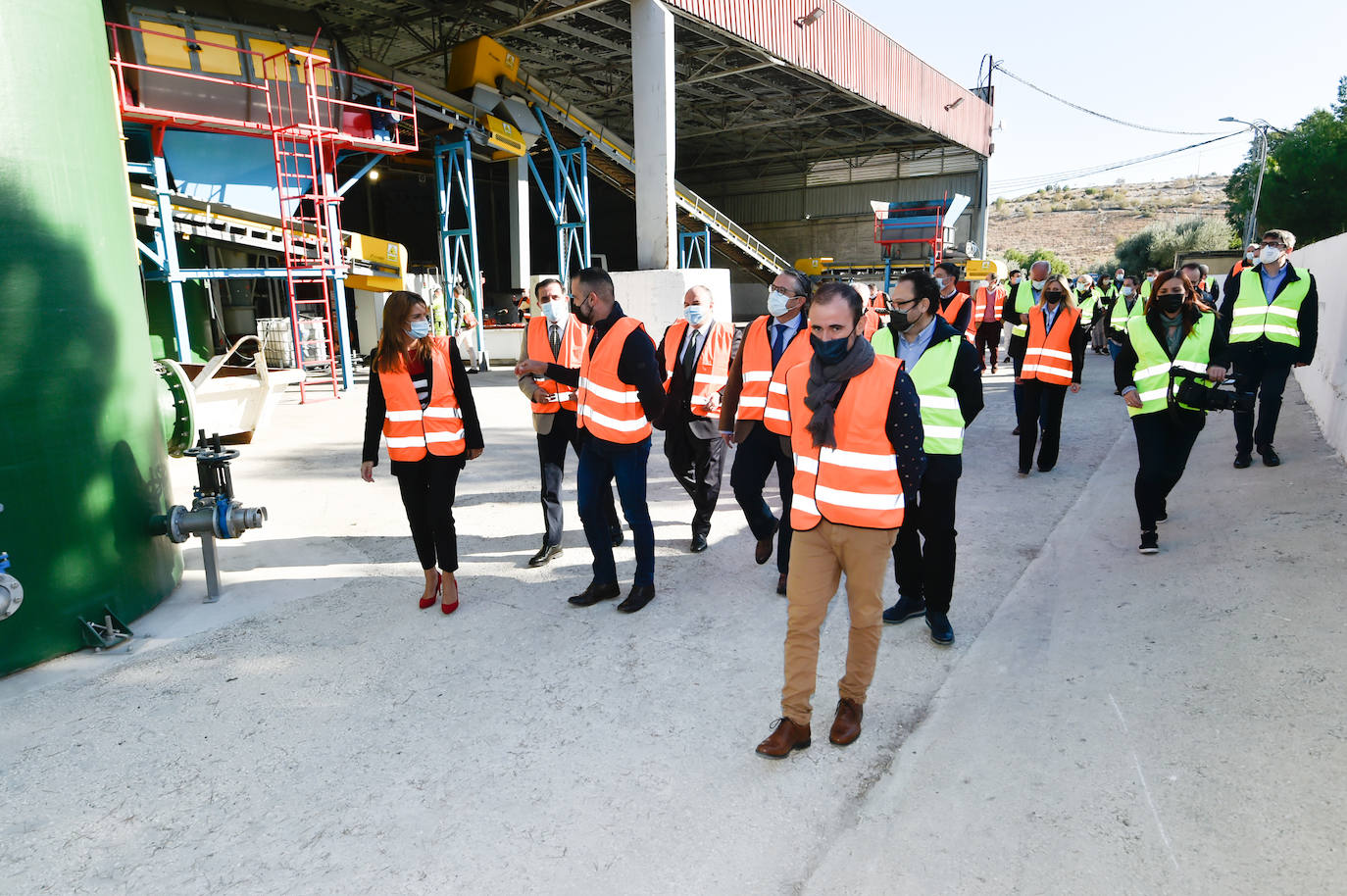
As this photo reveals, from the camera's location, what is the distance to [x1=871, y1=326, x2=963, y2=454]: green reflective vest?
3756 mm

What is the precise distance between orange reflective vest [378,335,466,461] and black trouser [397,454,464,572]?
0.08 metres

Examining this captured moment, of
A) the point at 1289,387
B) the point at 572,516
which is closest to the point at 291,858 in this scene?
the point at 572,516

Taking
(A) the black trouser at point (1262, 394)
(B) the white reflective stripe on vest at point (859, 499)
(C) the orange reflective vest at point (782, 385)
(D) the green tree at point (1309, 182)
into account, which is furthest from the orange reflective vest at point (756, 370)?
(D) the green tree at point (1309, 182)

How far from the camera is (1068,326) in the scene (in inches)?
263

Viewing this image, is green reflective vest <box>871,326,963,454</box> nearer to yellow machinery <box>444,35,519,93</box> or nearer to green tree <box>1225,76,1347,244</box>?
yellow machinery <box>444,35,519,93</box>

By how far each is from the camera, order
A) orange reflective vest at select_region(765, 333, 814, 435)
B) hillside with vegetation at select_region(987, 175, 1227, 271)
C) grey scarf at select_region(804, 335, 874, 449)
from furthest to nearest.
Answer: hillside with vegetation at select_region(987, 175, 1227, 271), orange reflective vest at select_region(765, 333, 814, 435), grey scarf at select_region(804, 335, 874, 449)

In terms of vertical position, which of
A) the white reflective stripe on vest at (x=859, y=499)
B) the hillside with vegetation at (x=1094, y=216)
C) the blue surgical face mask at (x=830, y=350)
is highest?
the hillside with vegetation at (x=1094, y=216)

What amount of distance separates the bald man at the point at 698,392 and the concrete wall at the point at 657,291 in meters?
8.06

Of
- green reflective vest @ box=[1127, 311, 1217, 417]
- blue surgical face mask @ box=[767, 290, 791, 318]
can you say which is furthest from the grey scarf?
green reflective vest @ box=[1127, 311, 1217, 417]

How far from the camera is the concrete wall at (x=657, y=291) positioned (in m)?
13.5

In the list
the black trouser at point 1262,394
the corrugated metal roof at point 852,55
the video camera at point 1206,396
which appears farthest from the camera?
the corrugated metal roof at point 852,55

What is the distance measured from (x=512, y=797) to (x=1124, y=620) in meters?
3.13

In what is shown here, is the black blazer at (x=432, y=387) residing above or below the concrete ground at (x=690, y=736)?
above

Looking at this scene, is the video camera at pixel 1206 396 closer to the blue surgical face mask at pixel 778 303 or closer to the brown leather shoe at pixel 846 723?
the blue surgical face mask at pixel 778 303
